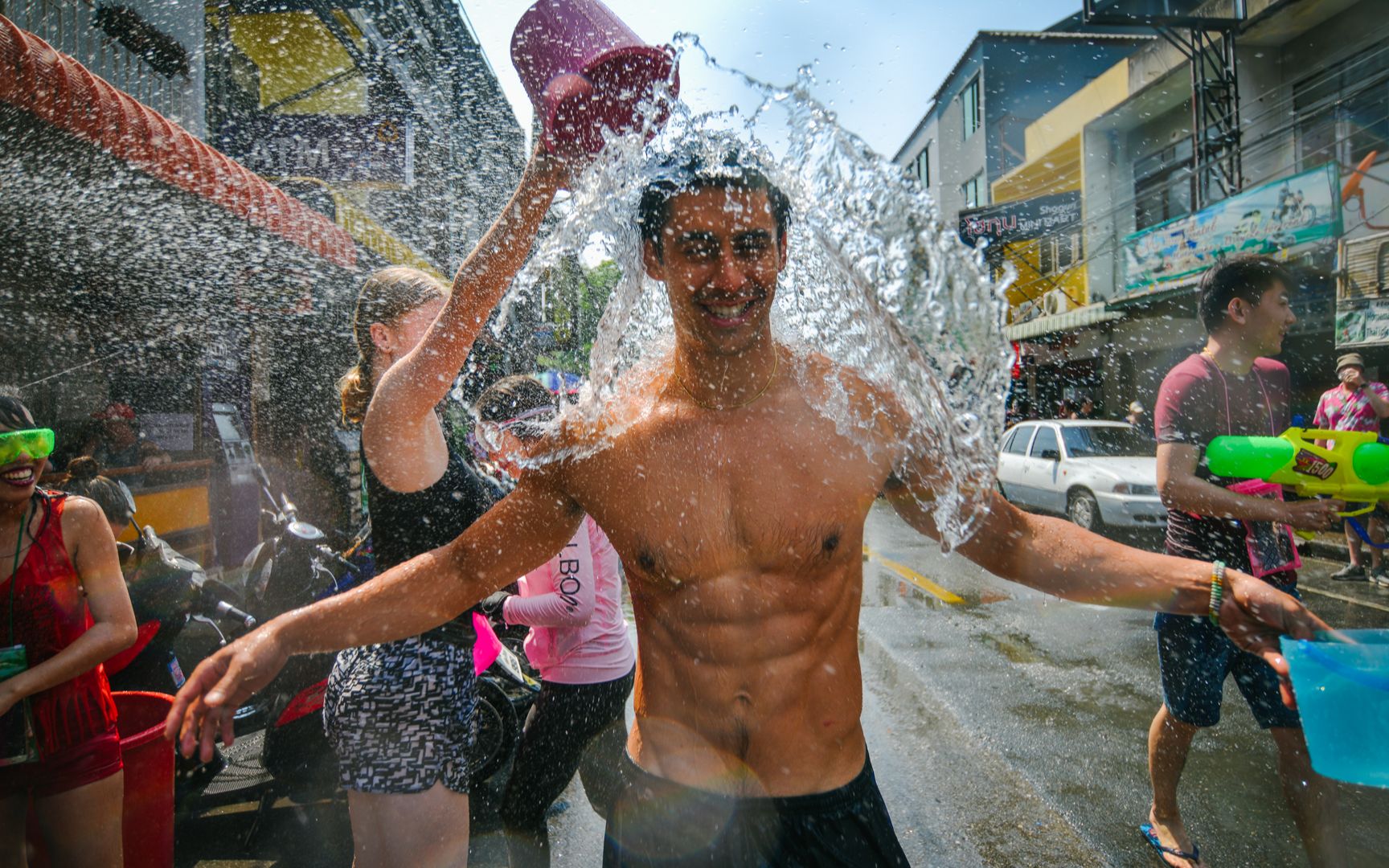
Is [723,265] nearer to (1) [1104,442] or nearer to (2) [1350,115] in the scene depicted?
(1) [1104,442]

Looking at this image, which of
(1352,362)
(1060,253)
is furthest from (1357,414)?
(1060,253)

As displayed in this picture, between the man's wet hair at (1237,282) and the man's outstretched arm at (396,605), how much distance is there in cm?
247

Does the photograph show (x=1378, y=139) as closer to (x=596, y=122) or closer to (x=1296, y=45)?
(x=1296, y=45)

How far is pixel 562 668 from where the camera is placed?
7.90 feet

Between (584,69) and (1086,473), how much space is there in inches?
366

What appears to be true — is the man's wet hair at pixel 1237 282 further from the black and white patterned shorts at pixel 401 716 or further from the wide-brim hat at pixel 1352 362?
the wide-brim hat at pixel 1352 362

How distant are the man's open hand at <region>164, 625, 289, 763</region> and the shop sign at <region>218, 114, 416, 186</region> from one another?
5.64 metres

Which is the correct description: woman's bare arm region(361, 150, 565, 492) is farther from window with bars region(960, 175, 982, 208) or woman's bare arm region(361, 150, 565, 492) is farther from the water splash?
window with bars region(960, 175, 982, 208)

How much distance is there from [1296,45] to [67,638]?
58.7 feet

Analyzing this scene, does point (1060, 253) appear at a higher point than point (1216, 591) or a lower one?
higher

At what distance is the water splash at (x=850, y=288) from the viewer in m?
1.70

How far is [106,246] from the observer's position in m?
4.86

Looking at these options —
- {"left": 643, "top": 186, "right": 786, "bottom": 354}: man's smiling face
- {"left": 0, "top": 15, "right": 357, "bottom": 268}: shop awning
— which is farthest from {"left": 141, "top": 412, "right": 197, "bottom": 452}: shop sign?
{"left": 643, "top": 186, "right": 786, "bottom": 354}: man's smiling face

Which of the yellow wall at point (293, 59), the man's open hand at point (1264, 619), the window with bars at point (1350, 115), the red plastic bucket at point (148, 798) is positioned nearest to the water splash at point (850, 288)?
the man's open hand at point (1264, 619)
